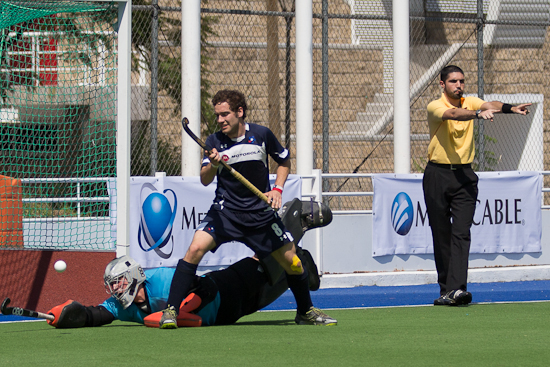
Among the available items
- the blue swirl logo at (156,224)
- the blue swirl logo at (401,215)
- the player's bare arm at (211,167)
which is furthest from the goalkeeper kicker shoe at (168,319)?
the blue swirl logo at (401,215)

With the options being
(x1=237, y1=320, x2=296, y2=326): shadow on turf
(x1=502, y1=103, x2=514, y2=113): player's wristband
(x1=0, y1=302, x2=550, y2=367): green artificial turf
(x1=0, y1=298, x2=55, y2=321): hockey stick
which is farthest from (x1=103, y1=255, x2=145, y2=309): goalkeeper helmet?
(x1=502, y1=103, x2=514, y2=113): player's wristband

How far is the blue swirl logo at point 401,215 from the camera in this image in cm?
1048

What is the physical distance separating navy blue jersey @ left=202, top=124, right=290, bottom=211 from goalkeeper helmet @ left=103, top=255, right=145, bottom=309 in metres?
0.74

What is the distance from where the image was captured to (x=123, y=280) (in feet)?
17.5

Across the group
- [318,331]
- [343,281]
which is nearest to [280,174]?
[318,331]

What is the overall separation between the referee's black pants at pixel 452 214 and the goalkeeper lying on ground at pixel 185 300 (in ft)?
6.51

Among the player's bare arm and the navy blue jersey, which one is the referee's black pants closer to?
the navy blue jersey

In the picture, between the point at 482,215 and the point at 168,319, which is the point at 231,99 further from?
the point at 482,215

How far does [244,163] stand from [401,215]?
5276mm

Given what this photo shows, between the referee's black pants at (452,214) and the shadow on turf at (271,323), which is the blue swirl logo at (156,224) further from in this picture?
the shadow on turf at (271,323)

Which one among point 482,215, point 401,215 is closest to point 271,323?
point 401,215

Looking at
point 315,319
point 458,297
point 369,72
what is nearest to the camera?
point 315,319

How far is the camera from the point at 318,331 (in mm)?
5176

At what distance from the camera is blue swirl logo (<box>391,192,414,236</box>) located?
34.4ft
